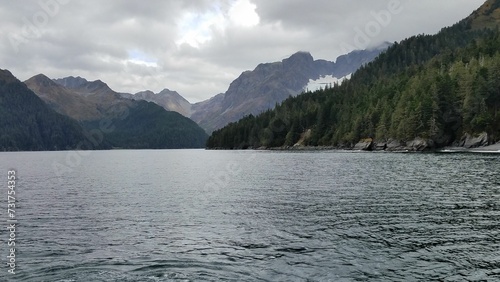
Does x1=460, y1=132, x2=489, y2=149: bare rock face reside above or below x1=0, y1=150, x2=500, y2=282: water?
above

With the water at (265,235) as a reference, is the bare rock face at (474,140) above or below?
above

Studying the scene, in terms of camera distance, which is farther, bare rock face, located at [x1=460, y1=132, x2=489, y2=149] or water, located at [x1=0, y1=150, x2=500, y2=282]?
bare rock face, located at [x1=460, y1=132, x2=489, y2=149]

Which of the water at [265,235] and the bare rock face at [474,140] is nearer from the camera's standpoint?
the water at [265,235]

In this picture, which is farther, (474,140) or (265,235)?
(474,140)

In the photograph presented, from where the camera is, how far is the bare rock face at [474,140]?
467 ft

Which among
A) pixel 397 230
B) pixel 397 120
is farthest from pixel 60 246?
pixel 397 120

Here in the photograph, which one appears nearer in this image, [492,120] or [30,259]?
[30,259]

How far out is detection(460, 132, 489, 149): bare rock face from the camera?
467ft

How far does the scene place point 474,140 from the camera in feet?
479

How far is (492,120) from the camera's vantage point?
14388 centimetres

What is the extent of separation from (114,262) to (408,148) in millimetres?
166795

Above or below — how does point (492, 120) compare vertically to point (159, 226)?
above

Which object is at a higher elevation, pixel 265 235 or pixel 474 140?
pixel 474 140

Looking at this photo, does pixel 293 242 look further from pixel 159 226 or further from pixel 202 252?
pixel 159 226
